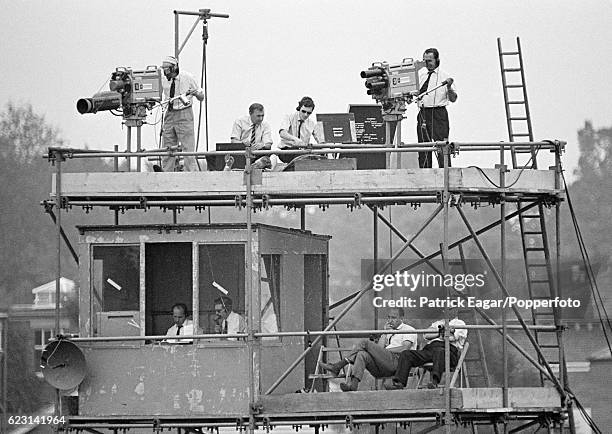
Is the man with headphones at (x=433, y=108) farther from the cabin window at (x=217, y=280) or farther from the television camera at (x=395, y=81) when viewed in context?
the cabin window at (x=217, y=280)

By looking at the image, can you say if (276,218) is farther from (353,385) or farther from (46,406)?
(353,385)

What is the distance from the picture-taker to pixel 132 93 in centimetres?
2158

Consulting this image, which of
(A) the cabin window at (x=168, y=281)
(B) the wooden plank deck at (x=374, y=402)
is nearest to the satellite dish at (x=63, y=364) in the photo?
(A) the cabin window at (x=168, y=281)

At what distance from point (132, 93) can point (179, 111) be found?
1274 millimetres

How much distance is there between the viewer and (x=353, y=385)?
68.0ft

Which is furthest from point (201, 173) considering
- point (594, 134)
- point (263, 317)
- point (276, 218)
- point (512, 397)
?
point (594, 134)

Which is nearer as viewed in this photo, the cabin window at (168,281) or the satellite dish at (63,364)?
the satellite dish at (63,364)

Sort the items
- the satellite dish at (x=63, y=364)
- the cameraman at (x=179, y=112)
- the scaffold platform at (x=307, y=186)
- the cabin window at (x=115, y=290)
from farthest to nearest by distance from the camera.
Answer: the cameraman at (x=179, y=112), the cabin window at (x=115, y=290), the scaffold platform at (x=307, y=186), the satellite dish at (x=63, y=364)

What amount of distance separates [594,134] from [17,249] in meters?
30.1

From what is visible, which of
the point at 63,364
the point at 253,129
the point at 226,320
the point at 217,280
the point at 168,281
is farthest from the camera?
the point at 168,281

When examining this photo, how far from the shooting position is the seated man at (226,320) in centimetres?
2070

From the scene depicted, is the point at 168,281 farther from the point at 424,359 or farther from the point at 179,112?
the point at 424,359

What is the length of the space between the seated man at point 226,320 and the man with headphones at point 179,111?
8.81ft

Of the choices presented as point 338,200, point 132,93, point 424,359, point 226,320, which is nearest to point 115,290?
point 226,320
